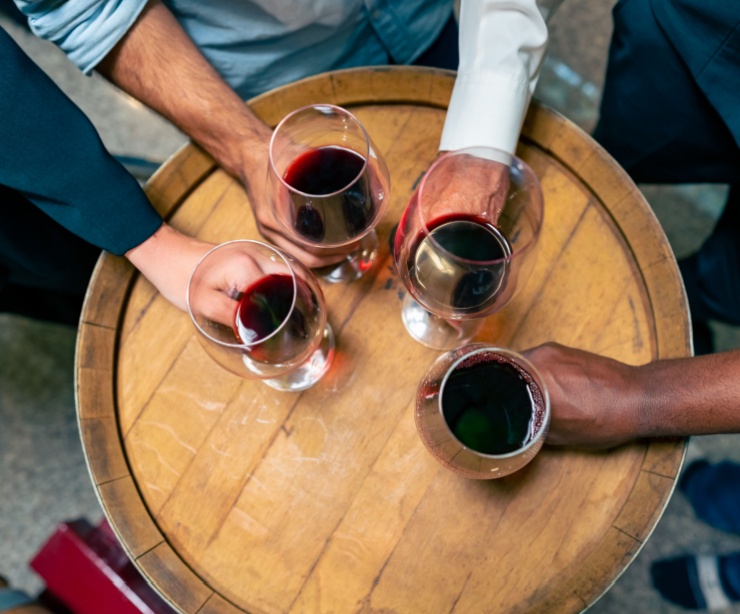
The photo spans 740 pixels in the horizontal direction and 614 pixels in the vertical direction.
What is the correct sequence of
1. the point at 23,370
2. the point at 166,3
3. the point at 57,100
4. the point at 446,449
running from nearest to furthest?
1. the point at 446,449
2. the point at 57,100
3. the point at 166,3
4. the point at 23,370

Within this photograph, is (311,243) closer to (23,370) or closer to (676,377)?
(676,377)

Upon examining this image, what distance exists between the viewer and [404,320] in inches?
32.1

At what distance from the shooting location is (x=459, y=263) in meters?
0.65

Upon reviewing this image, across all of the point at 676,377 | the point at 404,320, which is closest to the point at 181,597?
the point at 404,320

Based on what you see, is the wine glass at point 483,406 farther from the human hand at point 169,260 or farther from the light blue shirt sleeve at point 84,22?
the light blue shirt sleeve at point 84,22

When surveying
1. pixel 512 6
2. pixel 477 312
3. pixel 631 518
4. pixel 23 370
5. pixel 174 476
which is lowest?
pixel 23 370

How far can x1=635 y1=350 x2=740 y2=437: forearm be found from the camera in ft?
2.45

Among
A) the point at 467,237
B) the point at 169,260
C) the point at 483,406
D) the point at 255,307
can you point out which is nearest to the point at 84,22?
the point at 169,260

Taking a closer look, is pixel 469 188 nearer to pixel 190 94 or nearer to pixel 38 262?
pixel 190 94

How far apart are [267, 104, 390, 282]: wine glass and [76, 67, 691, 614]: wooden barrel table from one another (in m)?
0.11

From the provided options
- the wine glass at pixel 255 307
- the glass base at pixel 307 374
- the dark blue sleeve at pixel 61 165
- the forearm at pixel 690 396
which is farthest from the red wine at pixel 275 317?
the forearm at pixel 690 396

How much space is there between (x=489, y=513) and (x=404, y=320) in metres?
0.26

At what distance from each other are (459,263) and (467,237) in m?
0.09

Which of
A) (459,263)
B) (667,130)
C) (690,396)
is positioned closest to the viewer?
(459,263)
